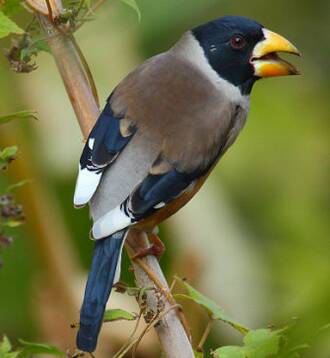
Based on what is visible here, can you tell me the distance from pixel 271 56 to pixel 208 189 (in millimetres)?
1421

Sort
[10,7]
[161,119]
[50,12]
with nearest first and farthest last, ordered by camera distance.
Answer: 1. [10,7]
2. [50,12]
3. [161,119]

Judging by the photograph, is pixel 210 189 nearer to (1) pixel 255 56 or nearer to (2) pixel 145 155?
(1) pixel 255 56

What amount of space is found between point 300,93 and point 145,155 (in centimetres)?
223

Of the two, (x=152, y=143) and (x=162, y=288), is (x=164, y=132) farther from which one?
(x=162, y=288)

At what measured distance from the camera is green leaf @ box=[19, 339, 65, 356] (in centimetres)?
193

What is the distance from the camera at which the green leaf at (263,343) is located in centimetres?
185

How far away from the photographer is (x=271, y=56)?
3137mm

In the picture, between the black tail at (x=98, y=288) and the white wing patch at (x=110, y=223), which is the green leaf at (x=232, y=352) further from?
the white wing patch at (x=110, y=223)

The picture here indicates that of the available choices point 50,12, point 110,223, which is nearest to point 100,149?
point 110,223

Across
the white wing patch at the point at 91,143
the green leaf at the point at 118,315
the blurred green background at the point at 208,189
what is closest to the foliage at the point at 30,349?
the green leaf at the point at 118,315

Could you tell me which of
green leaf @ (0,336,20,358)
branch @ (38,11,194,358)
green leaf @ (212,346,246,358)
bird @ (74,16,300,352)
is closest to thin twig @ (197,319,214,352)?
branch @ (38,11,194,358)

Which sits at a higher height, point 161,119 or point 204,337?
point 161,119

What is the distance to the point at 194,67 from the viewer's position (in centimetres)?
316

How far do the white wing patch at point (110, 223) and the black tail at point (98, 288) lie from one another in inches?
1.3
